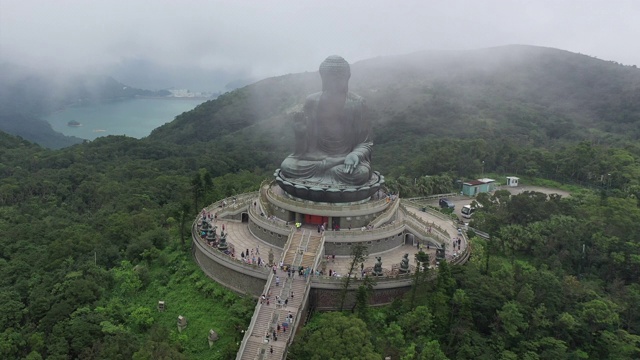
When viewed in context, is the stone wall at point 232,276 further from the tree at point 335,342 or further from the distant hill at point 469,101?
the distant hill at point 469,101

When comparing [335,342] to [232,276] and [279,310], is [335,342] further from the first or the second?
[232,276]

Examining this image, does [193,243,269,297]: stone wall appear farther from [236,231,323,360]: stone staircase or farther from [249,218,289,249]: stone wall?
[249,218,289,249]: stone wall

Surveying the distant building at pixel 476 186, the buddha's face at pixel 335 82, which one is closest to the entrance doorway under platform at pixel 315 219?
the buddha's face at pixel 335 82

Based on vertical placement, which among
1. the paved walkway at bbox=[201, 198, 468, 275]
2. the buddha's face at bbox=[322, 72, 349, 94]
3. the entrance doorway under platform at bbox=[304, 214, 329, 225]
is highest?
the buddha's face at bbox=[322, 72, 349, 94]

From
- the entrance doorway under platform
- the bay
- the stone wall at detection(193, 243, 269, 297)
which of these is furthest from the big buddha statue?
the bay

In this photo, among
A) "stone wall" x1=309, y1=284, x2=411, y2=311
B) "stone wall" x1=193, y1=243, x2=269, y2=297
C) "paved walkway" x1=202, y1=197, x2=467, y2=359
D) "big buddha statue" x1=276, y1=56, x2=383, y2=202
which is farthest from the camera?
Answer: "big buddha statue" x1=276, y1=56, x2=383, y2=202

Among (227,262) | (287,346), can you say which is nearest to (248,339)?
(287,346)
